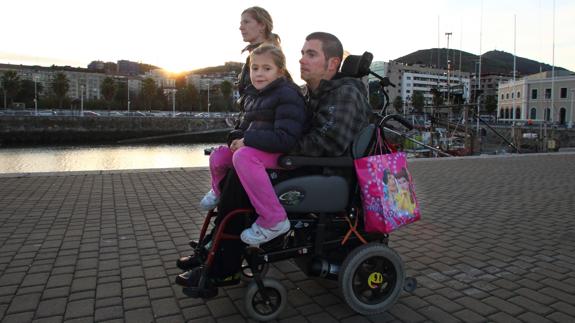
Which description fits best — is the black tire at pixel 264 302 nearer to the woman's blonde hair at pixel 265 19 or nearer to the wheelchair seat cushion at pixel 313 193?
the wheelchair seat cushion at pixel 313 193

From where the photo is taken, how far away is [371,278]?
10.4 feet

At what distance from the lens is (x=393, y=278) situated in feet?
10.7

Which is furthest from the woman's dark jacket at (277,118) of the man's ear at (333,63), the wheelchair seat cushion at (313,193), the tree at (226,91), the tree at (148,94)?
the tree at (226,91)

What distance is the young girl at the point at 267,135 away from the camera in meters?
2.86

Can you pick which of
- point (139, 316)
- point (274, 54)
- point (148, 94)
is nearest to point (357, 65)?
point (274, 54)

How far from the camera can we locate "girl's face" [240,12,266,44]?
3.95 meters

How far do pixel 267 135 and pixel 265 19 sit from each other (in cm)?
153

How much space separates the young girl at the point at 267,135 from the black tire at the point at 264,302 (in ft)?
1.13

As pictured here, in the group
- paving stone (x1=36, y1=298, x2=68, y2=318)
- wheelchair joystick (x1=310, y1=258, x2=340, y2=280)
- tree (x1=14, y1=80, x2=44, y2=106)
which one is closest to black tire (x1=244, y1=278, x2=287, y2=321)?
wheelchair joystick (x1=310, y1=258, x2=340, y2=280)

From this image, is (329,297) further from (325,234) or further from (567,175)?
(567,175)

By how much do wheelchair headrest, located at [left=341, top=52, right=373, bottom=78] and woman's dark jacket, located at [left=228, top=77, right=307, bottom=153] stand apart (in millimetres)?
491

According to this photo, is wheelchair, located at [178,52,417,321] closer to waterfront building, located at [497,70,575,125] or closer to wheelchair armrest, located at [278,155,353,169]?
wheelchair armrest, located at [278,155,353,169]

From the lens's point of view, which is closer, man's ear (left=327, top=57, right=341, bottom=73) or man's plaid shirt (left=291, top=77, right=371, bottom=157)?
man's plaid shirt (left=291, top=77, right=371, bottom=157)

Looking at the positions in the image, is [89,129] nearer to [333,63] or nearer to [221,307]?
[221,307]
